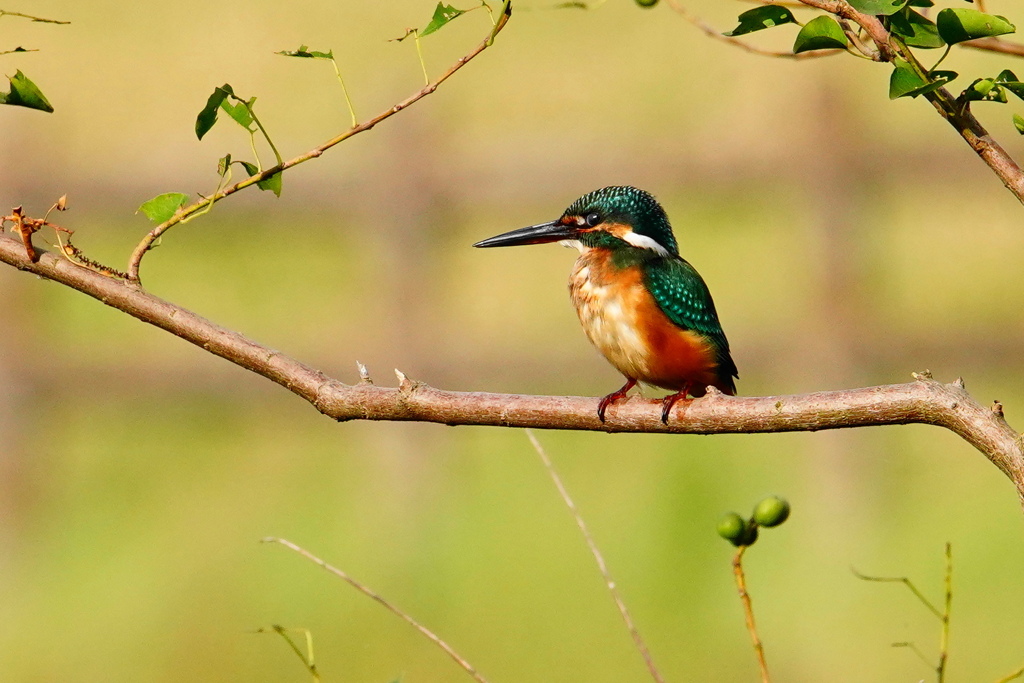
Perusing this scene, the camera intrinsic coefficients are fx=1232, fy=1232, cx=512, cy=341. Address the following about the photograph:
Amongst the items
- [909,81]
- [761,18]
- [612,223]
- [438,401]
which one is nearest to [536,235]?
[612,223]

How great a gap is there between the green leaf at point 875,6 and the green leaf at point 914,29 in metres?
0.07

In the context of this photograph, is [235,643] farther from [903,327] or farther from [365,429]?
[903,327]

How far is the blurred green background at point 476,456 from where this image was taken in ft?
15.1

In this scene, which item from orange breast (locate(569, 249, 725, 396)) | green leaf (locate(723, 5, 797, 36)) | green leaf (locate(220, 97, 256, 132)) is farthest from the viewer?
orange breast (locate(569, 249, 725, 396))

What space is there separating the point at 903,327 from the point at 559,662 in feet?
6.79

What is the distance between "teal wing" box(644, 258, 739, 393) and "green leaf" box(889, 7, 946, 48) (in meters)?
1.21

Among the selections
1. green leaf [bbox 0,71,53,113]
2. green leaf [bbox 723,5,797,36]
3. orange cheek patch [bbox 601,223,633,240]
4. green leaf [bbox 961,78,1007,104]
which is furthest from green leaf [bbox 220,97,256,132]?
orange cheek patch [bbox 601,223,633,240]

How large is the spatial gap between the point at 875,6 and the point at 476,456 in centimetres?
468

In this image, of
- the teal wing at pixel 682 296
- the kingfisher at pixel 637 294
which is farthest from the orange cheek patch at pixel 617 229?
the teal wing at pixel 682 296

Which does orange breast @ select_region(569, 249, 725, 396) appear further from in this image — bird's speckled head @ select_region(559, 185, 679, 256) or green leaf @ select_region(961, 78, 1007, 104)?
green leaf @ select_region(961, 78, 1007, 104)

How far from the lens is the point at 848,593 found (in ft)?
15.6

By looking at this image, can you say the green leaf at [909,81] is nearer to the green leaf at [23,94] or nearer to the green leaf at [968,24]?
the green leaf at [968,24]

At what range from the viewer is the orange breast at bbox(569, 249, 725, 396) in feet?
8.14

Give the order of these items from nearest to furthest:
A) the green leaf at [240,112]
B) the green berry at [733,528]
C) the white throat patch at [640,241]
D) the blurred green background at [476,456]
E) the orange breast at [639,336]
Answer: the green leaf at [240,112] < the green berry at [733,528] < the orange breast at [639,336] < the white throat patch at [640,241] < the blurred green background at [476,456]
